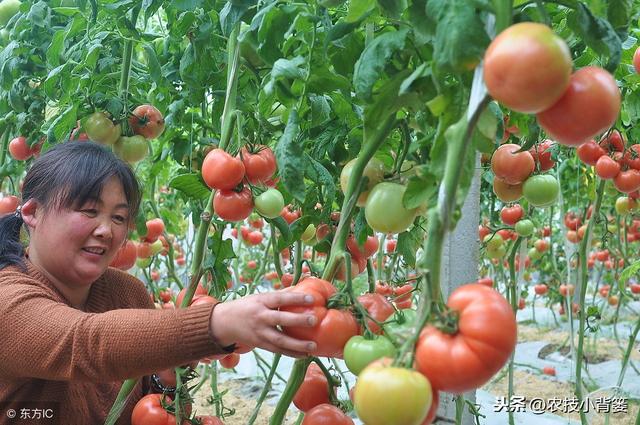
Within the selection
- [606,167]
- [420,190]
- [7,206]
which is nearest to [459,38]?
[420,190]

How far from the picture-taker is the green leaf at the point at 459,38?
1.84 feet

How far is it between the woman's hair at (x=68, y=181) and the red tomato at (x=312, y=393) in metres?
0.57

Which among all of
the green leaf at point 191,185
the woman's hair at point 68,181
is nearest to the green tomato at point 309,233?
the green leaf at point 191,185

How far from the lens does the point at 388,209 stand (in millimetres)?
791

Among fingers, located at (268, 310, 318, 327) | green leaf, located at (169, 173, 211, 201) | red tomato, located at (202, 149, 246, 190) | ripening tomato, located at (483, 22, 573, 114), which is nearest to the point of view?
ripening tomato, located at (483, 22, 573, 114)

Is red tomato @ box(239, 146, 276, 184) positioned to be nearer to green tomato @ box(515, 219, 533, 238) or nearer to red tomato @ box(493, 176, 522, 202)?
red tomato @ box(493, 176, 522, 202)

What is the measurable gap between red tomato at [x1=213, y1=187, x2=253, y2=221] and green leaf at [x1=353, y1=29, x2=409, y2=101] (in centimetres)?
49

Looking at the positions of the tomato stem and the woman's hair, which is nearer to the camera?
the tomato stem

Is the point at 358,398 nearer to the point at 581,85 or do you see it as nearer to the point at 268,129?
the point at 581,85

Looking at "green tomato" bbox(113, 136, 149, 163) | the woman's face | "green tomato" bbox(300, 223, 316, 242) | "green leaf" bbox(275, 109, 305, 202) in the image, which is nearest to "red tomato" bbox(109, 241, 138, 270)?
"green tomato" bbox(113, 136, 149, 163)

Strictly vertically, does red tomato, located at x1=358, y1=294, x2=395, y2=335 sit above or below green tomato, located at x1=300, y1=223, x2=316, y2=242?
above

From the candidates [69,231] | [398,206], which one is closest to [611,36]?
[398,206]

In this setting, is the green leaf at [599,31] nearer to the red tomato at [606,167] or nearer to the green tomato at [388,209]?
the green tomato at [388,209]

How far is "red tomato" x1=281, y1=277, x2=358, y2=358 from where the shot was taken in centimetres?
72
